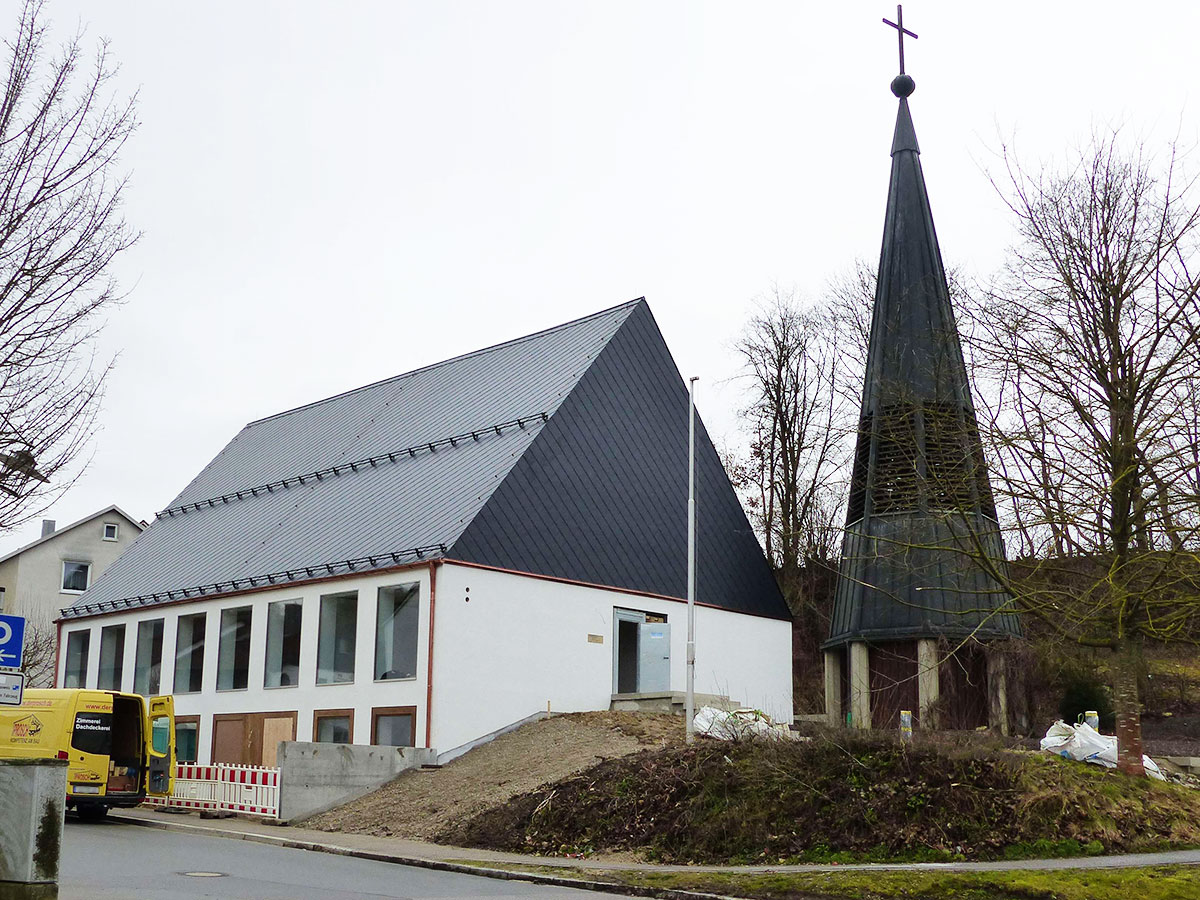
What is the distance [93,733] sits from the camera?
22.9 metres

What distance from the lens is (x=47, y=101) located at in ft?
41.9

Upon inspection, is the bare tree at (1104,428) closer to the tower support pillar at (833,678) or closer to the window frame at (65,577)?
the tower support pillar at (833,678)

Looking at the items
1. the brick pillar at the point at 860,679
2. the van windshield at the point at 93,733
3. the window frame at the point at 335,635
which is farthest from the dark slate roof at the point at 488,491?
the van windshield at the point at 93,733

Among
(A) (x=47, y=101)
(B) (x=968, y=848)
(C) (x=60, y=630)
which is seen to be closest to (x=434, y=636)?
(B) (x=968, y=848)

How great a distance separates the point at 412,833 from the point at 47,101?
12602 mm

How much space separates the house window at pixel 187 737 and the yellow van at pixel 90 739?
8621 mm

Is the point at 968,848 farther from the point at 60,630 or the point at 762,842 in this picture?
the point at 60,630

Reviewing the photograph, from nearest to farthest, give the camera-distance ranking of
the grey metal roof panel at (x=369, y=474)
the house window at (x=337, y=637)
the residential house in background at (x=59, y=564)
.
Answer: the house window at (x=337, y=637) < the grey metal roof panel at (x=369, y=474) < the residential house in background at (x=59, y=564)

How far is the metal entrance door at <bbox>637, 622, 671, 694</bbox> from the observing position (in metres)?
31.2

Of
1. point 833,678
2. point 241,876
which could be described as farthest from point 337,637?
point 241,876

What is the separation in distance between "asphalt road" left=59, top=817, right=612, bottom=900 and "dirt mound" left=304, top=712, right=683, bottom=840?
9.18 ft

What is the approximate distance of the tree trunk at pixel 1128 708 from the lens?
62.2 ft

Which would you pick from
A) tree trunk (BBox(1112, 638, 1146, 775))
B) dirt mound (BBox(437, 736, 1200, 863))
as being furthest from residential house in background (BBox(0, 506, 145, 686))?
tree trunk (BBox(1112, 638, 1146, 775))

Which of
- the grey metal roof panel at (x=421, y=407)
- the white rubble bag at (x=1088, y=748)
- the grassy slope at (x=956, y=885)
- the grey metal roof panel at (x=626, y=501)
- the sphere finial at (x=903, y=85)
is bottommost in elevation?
the grassy slope at (x=956, y=885)
